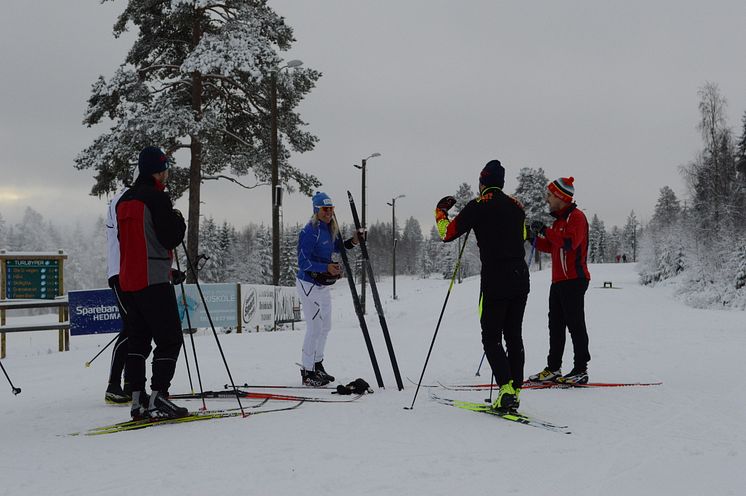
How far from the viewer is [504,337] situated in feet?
14.9

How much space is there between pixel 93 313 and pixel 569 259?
32.2ft

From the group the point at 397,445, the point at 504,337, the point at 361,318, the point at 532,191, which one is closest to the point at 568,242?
the point at 504,337

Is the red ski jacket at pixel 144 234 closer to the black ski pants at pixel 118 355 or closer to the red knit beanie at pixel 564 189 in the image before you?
the black ski pants at pixel 118 355

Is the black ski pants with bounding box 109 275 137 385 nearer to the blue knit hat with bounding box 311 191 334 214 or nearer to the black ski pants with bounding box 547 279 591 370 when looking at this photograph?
the blue knit hat with bounding box 311 191 334 214

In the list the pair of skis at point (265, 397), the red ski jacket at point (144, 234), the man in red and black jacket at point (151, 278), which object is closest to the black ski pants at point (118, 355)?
the pair of skis at point (265, 397)

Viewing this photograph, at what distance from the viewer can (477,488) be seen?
9.05 feet

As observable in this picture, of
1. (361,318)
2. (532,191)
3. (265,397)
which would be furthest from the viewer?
(532,191)

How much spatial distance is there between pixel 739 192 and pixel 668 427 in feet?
113

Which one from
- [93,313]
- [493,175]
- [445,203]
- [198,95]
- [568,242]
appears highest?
[198,95]

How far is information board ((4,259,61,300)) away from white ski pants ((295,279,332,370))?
7666 mm

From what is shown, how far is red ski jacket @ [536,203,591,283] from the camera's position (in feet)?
18.5

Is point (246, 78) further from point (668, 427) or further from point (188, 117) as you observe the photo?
point (668, 427)

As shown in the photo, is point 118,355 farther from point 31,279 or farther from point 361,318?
point 31,279

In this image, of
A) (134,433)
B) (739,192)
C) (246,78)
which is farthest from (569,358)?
(739,192)
